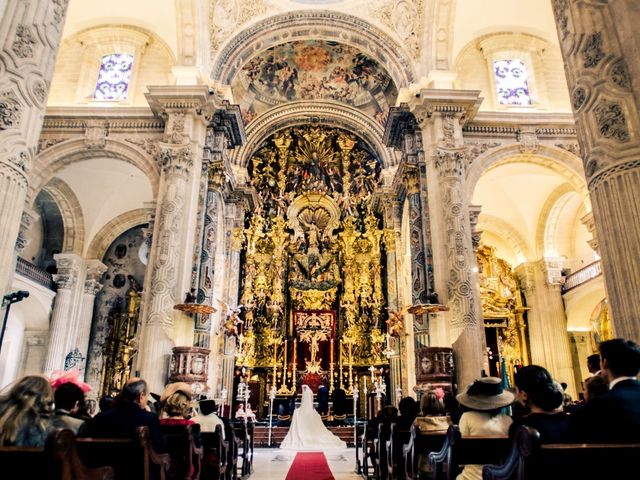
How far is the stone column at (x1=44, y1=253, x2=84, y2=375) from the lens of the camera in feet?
49.5

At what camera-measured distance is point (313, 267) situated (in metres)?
19.5

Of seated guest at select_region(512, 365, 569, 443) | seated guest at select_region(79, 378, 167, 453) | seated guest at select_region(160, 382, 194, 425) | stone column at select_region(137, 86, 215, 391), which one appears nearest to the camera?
seated guest at select_region(512, 365, 569, 443)

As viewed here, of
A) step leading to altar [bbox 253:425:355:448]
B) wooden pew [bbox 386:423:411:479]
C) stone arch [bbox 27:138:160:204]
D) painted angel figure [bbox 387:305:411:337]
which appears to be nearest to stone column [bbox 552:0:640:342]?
wooden pew [bbox 386:423:411:479]

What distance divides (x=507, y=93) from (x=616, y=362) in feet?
42.8

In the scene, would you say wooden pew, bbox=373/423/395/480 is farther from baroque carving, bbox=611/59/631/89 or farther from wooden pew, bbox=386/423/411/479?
baroque carving, bbox=611/59/631/89

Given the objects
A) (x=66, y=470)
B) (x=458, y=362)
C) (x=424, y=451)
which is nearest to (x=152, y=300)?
(x=458, y=362)

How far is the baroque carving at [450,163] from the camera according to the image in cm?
1169

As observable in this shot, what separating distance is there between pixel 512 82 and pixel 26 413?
1487 centimetres

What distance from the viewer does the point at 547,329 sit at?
16.7 meters

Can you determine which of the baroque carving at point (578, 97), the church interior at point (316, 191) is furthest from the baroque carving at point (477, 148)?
the baroque carving at point (578, 97)

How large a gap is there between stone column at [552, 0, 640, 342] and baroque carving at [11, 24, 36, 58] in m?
5.75

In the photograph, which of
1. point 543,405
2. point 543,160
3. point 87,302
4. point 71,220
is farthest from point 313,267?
point 543,405

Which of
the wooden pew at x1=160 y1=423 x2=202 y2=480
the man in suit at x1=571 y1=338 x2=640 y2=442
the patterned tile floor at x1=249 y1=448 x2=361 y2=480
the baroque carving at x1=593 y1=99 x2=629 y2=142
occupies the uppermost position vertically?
the baroque carving at x1=593 y1=99 x2=629 y2=142

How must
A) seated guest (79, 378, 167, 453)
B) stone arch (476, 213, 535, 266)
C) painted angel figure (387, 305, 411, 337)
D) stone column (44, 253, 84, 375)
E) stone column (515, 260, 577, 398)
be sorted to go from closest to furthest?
seated guest (79, 378, 167, 453) < painted angel figure (387, 305, 411, 337) < stone column (44, 253, 84, 375) < stone column (515, 260, 577, 398) < stone arch (476, 213, 535, 266)
